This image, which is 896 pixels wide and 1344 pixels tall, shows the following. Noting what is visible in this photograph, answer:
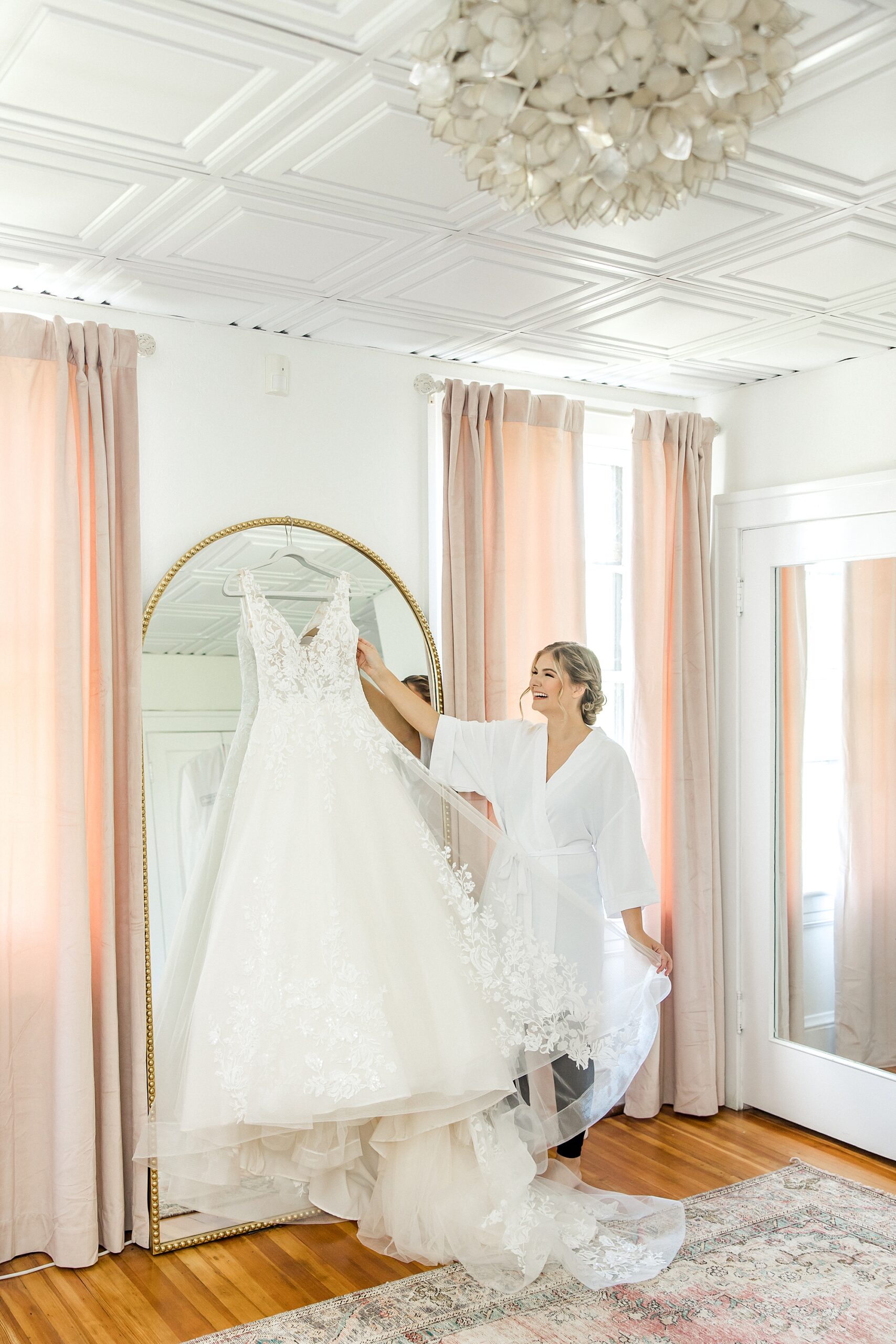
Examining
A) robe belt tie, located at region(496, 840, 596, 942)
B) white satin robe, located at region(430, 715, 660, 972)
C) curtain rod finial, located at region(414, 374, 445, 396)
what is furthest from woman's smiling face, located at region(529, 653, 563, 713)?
curtain rod finial, located at region(414, 374, 445, 396)

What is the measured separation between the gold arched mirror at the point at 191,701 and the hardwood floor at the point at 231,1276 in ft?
0.35

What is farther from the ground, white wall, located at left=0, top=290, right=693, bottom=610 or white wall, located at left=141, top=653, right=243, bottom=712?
white wall, located at left=0, top=290, right=693, bottom=610

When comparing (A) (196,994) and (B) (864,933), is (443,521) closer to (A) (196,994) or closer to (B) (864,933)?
A: (A) (196,994)

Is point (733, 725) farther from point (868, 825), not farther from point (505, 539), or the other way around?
point (505, 539)

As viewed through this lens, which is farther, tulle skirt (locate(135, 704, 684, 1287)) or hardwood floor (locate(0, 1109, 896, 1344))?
tulle skirt (locate(135, 704, 684, 1287))

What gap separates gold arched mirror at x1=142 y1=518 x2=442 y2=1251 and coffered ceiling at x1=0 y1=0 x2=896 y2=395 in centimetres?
72

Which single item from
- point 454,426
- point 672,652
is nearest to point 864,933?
point 672,652

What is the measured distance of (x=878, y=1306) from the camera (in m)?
2.78

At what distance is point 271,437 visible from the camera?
11.4 feet

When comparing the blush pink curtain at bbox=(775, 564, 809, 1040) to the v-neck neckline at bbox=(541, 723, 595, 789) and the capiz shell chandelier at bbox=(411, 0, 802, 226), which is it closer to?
the v-neck neckline at bbox=(541, 723, 595, 789)

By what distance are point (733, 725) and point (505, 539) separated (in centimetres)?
120

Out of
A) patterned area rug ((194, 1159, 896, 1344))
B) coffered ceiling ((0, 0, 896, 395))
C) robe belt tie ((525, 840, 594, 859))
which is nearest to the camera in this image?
coffered ceiling ((0, 0, 896, 395))

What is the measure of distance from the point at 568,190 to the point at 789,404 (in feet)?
9.34

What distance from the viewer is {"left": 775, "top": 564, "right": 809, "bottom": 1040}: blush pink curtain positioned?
4.05 m
